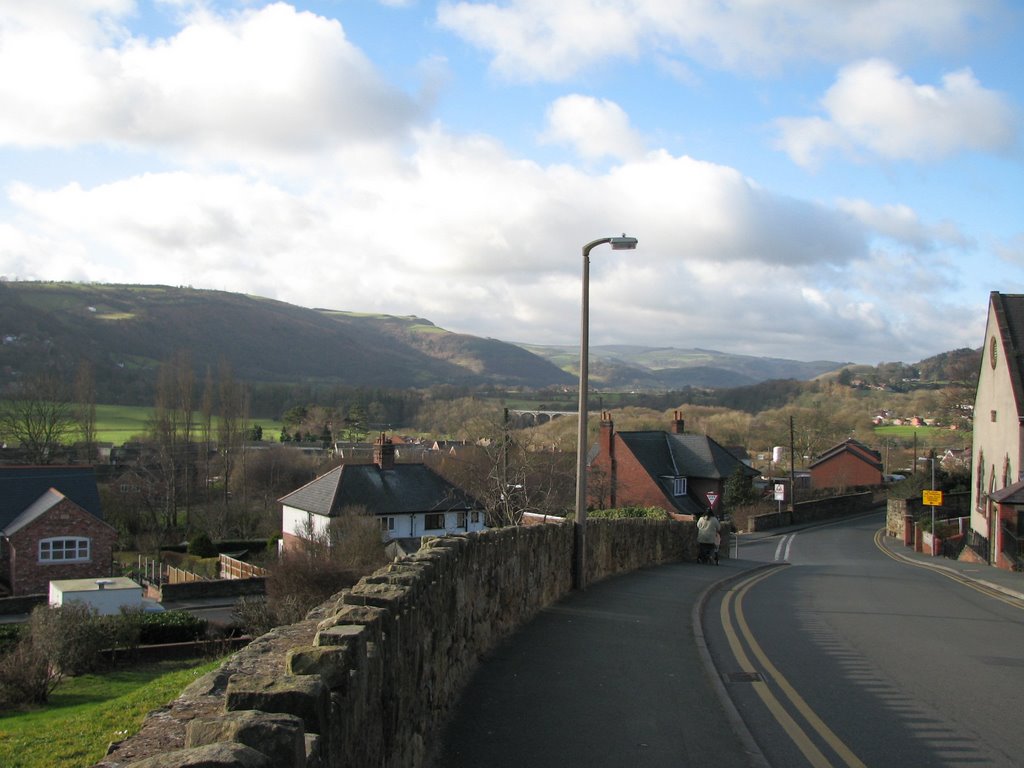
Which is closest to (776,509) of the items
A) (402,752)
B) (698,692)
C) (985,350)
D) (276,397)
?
(985,350)

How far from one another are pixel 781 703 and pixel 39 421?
2780 inches

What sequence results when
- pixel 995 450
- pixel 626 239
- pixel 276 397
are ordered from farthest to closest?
1. pixel 276 397
2. pixel 995 450
3. pixel 626 239

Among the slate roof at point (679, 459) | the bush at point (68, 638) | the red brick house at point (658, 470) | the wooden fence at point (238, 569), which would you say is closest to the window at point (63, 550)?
the wooden fence at point (238, 569)

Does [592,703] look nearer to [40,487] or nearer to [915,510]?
[40,487]

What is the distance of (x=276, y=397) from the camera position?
433ft

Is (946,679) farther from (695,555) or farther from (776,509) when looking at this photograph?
(776,509)

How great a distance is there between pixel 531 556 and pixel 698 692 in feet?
13.7

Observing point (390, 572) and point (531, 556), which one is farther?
point (531, 556)

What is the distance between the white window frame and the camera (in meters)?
42.5

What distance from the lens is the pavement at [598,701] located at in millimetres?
7246

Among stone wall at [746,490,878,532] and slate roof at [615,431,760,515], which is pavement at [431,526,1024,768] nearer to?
slate roof at [615,431,760,515]

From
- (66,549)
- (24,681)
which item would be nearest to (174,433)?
(66,549)

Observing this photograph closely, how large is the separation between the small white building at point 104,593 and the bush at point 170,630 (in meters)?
5.14

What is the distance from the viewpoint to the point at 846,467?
7856cm
